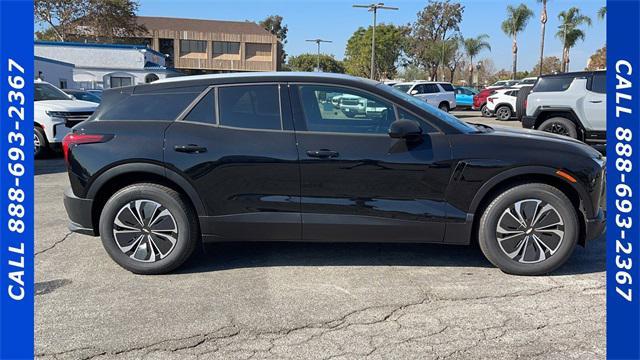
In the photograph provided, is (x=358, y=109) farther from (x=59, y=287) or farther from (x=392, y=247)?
(x=59, y=287)

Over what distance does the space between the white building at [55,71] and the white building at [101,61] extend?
4.24m

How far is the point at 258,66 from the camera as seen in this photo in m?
76.9

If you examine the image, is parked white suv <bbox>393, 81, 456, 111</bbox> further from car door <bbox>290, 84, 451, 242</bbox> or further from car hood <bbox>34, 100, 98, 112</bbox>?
car door <bbox>290, 84, 451, 242</bbox>

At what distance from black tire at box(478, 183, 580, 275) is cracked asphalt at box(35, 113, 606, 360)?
0.39 feet

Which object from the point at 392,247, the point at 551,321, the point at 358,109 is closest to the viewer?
the point at 551,321

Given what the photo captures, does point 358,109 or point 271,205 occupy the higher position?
point 358,109

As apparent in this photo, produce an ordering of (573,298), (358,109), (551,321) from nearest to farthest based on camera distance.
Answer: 1. (551,321)
2. (573,298)
3. (358,109)

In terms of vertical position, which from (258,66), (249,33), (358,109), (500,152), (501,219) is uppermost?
(249,33)

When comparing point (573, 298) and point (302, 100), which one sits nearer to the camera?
point (573, 298)

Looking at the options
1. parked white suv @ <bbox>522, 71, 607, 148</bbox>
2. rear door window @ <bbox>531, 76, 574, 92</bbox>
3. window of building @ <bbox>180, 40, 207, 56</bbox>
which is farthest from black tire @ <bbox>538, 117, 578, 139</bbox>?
window of building @ <bbox>180, 40, 207, 56</bbox>

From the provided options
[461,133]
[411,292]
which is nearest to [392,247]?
[411,292]

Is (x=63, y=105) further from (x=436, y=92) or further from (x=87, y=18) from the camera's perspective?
(x=87, y=18)

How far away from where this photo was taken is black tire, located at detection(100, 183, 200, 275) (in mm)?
4133

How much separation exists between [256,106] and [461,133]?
175 cm
